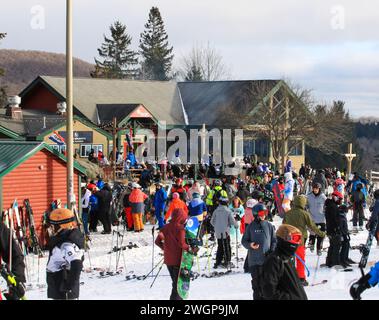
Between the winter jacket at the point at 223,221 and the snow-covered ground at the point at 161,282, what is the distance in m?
0.78

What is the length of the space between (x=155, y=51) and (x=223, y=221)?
3549 inches

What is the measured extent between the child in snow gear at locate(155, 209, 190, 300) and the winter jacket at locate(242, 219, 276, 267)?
2.94ft

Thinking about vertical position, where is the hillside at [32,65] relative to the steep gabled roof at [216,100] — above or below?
above

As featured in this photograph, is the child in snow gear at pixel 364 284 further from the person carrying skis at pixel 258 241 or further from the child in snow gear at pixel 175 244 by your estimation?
the child in snow gear at pixel 175 244

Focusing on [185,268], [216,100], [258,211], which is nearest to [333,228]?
[258,211]

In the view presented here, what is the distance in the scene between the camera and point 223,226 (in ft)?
50.3

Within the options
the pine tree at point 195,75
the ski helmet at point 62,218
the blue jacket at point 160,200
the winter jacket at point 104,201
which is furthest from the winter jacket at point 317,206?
the pine tree at point 195,75

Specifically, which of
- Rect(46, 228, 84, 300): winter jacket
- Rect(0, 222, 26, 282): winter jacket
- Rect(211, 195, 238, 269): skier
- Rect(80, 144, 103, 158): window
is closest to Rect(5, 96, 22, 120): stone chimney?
Rect(80, 144, 103, 158): window

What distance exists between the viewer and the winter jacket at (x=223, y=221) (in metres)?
15.2

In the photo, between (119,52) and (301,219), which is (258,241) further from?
(119,52)

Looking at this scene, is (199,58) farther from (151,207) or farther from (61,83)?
(151,207)
